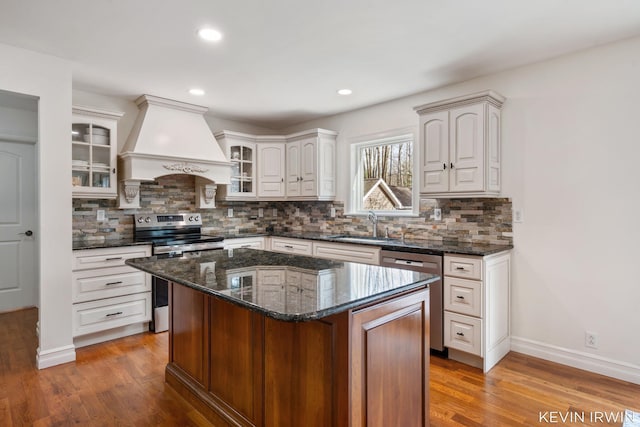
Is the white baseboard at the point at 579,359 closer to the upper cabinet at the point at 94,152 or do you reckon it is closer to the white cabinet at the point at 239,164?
the white cabinet at the point at 239,164

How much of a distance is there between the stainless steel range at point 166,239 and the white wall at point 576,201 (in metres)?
2.97

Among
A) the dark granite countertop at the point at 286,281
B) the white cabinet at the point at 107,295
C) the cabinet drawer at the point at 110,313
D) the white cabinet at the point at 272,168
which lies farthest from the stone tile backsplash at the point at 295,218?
the dark granite countertop at the point at 286,281

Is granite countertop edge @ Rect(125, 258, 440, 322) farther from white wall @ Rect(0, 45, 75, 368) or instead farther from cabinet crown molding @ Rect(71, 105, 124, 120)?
cabinet crown molding @ Rect(71, 105, 124, 120)

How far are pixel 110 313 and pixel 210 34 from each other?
2.65 m

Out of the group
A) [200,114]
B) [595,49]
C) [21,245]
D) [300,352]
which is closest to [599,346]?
[595,49]

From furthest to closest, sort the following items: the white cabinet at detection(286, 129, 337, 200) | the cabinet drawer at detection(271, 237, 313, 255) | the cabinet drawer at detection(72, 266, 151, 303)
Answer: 1. the white cabinet at detection(286, 129, 337, 200)
2. the cabinet drawer at detection(271, 237, 313, 255)
3. the cabinet drawer at detection(72, 266, 151, 303)

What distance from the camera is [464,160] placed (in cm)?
308

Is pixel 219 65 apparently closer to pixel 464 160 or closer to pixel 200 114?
pixel 200 114

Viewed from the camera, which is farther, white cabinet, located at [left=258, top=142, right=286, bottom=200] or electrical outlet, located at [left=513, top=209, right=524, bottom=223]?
white cabinet, located at [left=258, top=142, right=286, bottom=200]

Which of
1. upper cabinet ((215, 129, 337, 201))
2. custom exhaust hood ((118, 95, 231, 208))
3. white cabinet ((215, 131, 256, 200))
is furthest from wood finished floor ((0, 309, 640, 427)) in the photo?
upper cabinet ((215, 129, 337, 201))

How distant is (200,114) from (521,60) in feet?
11.1

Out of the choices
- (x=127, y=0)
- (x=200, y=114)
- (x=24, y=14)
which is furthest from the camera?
(x=200, y=114)

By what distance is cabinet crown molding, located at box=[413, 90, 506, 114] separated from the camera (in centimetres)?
298

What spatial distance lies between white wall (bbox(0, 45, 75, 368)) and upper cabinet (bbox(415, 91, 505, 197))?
3.08m
